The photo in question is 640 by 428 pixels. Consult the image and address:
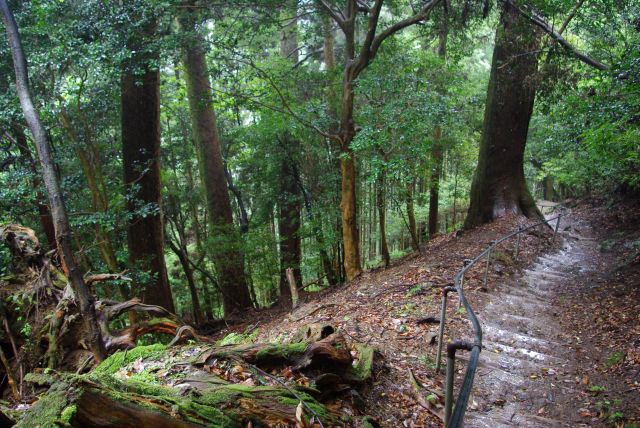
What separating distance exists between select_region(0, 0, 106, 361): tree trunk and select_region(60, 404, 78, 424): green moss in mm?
3333

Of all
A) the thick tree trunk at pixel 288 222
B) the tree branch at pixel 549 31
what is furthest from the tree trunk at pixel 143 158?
the tree branch at pixel 549 31

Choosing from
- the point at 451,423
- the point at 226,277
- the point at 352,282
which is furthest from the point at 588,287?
the point at 226,277

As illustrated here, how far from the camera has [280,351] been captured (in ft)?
12.5

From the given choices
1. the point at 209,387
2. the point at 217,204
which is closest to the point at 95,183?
the point at 217,204

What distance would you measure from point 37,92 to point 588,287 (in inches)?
451

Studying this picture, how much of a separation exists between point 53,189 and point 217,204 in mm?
9242

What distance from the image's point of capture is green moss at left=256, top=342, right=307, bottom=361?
3.76 metres

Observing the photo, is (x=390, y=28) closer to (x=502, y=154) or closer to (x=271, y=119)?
(x=271, y=119)

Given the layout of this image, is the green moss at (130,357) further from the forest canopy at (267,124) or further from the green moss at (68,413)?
the green moss at (68,413)

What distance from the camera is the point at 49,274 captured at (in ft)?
19.7

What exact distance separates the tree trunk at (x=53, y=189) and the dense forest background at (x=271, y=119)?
119cm

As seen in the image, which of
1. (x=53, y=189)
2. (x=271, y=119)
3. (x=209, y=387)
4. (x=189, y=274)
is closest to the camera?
(x=209, y=387)

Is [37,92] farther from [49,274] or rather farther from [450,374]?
[450,374]

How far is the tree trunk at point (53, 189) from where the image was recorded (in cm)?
481
